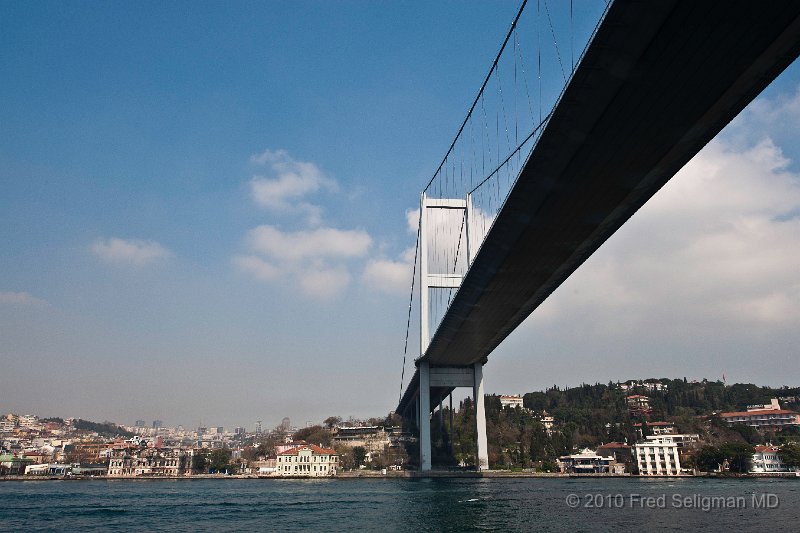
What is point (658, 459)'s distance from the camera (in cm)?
4272

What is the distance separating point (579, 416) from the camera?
2489 inches

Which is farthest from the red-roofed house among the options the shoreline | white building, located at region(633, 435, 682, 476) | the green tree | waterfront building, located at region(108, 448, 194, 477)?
the green tree

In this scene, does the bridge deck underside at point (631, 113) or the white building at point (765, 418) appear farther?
the white building at point (765, 418)

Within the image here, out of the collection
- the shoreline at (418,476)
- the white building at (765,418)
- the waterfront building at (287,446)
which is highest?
the white building at (765,418)

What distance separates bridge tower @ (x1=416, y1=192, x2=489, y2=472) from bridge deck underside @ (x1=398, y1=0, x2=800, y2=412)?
14418 mm

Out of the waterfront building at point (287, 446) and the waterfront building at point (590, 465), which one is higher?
the waterfront building at point (287, 446)

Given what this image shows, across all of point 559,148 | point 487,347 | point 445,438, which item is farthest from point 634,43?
point 445,438

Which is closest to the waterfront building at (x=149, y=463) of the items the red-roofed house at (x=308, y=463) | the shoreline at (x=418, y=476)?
the shoreline at (x=418, y=476)

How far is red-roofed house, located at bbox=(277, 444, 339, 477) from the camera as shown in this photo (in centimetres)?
4275

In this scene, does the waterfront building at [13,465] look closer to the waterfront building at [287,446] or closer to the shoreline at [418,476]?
the shoreline at [418,476]

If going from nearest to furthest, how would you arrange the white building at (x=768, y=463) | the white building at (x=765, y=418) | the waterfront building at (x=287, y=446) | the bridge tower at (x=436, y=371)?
the bridge tower at (x=436, y=371), the white building at (x=768, y=463), the waterfront building at (x=287, y=446), the white building at (x=765, y=418)

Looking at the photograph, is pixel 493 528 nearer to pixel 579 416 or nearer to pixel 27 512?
pixel 27 512

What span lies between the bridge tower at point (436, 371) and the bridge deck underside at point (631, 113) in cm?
1442

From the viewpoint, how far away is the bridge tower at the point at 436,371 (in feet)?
108
